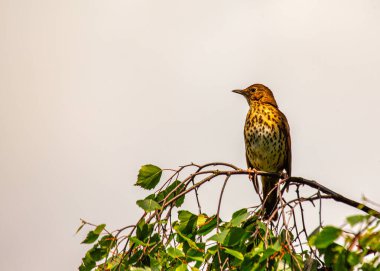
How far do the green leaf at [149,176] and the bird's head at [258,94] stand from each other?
460 centimetres

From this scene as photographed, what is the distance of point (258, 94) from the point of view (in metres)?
9.23

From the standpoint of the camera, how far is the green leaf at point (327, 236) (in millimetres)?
2551

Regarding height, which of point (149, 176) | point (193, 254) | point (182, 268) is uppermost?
point (149, 176)

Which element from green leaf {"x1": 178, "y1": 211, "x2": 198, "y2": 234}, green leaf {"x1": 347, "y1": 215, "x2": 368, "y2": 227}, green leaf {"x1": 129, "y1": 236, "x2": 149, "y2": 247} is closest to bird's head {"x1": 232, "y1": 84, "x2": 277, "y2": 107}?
green leaf {"x1": 178, "y1": 211, "x2": 198, "y2": 234}

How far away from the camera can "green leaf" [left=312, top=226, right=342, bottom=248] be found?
255cm

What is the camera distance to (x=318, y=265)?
12.1 feet

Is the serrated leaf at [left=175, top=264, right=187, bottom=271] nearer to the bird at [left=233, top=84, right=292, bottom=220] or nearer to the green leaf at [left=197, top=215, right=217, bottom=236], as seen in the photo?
the green leaf at [left=197, top=215, right=217, bottom=236]

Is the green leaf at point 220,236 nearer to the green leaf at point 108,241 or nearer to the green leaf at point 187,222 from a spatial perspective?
the green leaf at point 187,222

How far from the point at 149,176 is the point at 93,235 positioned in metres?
0.66

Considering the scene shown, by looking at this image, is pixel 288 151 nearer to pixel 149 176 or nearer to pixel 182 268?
pixel 149 176

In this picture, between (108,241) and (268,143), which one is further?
(268,143)

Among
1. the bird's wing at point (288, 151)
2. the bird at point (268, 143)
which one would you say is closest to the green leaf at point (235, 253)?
the bird at point (268, 143)

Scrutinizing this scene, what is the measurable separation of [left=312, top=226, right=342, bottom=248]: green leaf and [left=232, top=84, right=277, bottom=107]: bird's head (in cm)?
648

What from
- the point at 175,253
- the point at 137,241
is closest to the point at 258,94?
the point at 137,241
